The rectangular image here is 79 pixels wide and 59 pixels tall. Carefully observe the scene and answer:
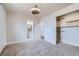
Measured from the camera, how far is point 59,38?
5609 millimetres

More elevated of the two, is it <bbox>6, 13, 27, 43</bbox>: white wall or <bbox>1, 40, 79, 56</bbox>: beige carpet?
<bbox>6, 13, 27, 43</bbox>: white wall

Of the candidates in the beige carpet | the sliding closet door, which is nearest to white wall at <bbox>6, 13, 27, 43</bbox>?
the beige carpet

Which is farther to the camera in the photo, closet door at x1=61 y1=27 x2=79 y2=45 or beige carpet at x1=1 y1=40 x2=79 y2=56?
closet door at x1=61 y1=27 x2=79 y2=45

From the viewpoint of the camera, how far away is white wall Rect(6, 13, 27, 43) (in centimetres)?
531

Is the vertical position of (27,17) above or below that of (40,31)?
above

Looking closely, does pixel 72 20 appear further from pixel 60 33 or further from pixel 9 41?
pixel 9 41

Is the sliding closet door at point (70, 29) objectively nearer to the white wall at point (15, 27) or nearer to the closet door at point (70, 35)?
the closet door at point (70, 35)

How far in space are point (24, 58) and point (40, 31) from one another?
607 centimetres

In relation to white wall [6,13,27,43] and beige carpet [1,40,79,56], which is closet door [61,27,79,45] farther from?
white wall [6,13,27,43]

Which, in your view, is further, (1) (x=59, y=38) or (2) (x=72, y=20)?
(1) (x=59, y=38)

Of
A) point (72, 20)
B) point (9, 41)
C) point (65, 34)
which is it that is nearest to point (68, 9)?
point (72, 20)

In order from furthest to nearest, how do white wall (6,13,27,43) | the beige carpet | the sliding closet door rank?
white wall (6,13,27,43), the sliding closet door, the beige carpet

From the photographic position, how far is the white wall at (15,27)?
17.4 ft

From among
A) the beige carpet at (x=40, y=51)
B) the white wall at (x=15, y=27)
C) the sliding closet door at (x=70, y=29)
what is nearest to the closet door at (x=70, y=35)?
the sliding closet door at (x=70, y=29)
